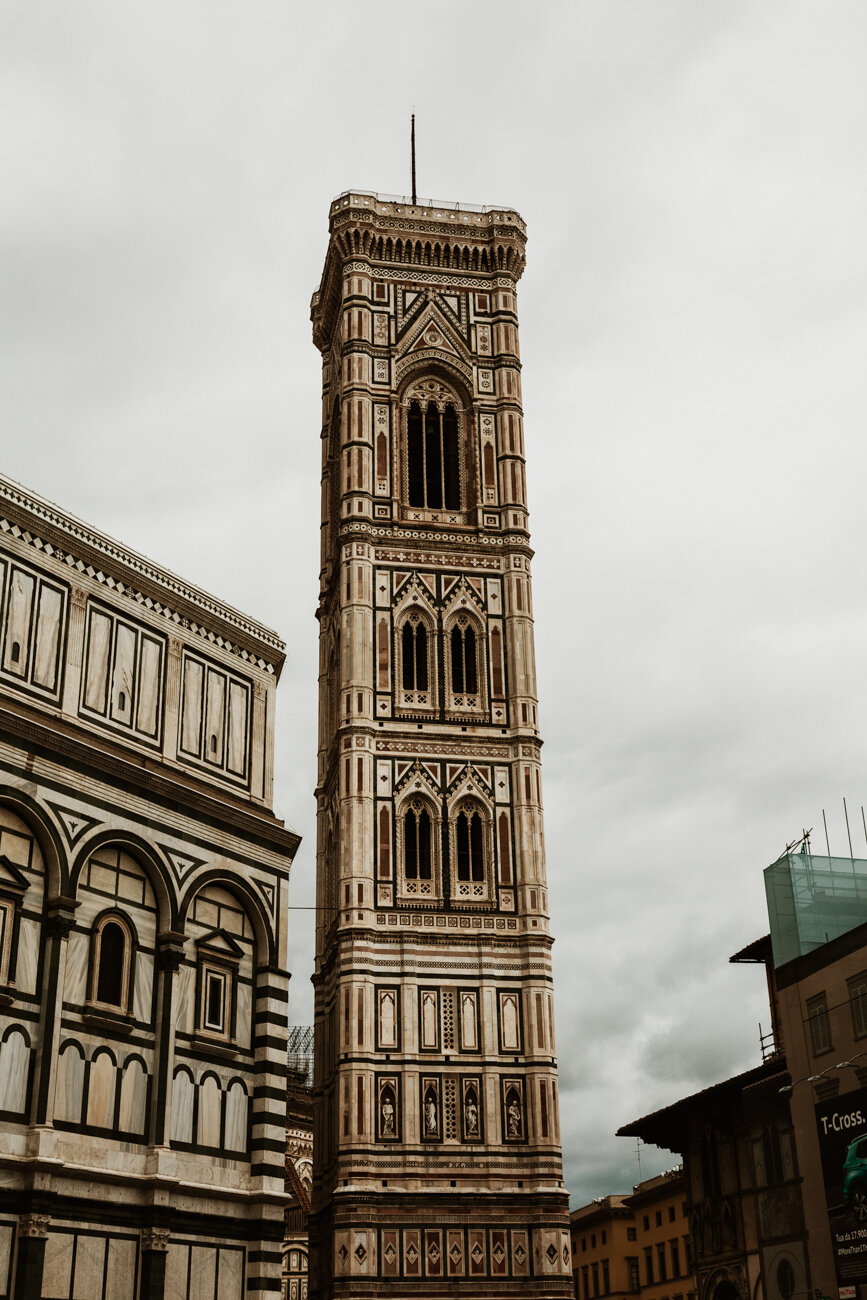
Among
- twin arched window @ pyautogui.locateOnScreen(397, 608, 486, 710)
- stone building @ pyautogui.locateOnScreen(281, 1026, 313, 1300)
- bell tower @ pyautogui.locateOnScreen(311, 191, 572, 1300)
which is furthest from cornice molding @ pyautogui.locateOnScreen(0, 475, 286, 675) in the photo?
stone building @ pyautogui.locateOnScreen(281, 1026, 313, 1300)

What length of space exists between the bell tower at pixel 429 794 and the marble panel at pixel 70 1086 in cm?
1935

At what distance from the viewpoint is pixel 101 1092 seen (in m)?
20.8

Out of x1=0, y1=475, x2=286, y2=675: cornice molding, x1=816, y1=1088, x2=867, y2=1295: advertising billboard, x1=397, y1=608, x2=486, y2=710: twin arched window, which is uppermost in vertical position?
x1=397, y1=608, x2=486, y2=710: twin arched window

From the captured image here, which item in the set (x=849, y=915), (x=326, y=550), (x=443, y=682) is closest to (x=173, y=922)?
(x=849, y=915)

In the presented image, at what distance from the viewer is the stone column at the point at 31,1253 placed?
752 inches

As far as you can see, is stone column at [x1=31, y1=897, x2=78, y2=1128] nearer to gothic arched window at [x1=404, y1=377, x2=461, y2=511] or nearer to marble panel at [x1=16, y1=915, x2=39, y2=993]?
marble panel at [x1=16, y1=915, x2=39, y2=993]

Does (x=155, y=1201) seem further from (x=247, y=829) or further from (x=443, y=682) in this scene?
(x=443, y=682)

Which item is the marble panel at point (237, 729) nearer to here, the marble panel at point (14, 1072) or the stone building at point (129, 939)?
the stone building at point (129, 939)

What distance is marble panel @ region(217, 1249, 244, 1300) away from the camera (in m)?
21.6

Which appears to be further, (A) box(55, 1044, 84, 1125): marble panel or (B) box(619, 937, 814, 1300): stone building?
(B) box(619, 937, 814, 1300): stone building

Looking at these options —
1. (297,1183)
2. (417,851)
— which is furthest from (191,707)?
(297,1183)

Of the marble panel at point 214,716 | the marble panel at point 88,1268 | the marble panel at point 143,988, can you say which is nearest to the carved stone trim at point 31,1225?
the marble panel at point 88,1268

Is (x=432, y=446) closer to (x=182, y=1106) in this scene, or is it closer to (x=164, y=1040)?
(x=164, y=1040)

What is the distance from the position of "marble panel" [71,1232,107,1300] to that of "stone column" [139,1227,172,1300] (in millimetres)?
661
